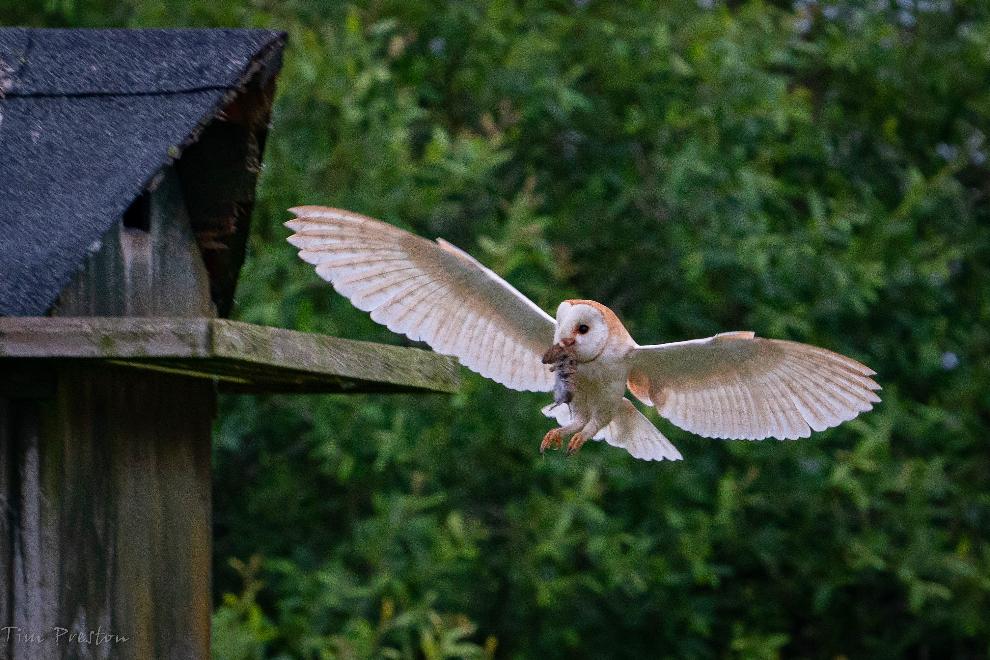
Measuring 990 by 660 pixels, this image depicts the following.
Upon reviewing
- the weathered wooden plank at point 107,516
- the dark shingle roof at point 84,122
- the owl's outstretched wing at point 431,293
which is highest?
the dark shingle roof at point 84,122

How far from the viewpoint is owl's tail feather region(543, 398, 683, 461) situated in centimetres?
337

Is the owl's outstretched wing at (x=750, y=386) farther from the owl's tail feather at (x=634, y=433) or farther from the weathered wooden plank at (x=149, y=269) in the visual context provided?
the weathered wooden plank at (x=149, y=269)

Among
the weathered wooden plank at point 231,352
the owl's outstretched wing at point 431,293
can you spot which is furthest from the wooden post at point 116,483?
the owl's outstretched wing at point 431,293

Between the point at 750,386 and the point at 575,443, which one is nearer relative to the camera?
the point at 575,443

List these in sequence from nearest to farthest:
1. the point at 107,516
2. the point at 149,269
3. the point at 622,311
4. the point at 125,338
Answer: the point at 125,338
the point at 107,516
the point at 149,269
the point at 622,311

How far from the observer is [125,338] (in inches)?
96.4

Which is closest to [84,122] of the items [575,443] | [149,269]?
[149,269]

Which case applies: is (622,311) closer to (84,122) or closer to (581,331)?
(581,331)

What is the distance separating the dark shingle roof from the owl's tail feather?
997 millimetres

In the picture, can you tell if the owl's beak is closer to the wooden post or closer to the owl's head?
the owl's head

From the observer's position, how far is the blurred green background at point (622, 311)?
20.2 feet

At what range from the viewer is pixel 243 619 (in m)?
6.41

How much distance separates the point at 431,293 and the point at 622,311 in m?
3.86

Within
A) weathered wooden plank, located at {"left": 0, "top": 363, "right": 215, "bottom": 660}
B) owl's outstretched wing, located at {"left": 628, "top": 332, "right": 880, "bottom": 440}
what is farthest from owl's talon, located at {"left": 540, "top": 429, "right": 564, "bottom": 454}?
weathered wooden plank, located at {"left": 0, "top": 363, "right": 215, "bottom": 660}
